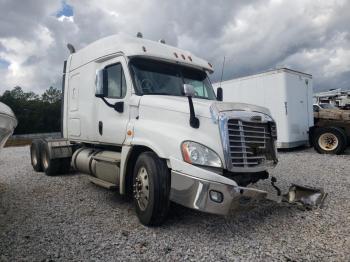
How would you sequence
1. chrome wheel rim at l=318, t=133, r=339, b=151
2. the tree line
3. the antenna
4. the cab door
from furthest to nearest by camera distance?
the tree line → chrome wheel rim at l=318, t=133, r=339, b=151 → the antenna → the cab door

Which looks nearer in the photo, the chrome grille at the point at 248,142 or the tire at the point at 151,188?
the chrome grille at the point at 248,142

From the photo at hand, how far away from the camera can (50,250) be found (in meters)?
3.91

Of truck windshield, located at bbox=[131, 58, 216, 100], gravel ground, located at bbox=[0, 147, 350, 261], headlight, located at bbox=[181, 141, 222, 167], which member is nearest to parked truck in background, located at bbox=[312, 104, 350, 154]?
gravel ground, located at bbox=[0, 147, 350, 261]

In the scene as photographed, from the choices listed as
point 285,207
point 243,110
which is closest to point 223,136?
point 243,110

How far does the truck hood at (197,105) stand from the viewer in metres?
4.29

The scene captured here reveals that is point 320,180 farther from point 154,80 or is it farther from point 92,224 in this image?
point 92,224

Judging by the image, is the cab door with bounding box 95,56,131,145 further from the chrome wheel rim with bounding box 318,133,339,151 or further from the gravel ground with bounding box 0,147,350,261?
the chrome wheel rim with bounding box 318,133,339,151

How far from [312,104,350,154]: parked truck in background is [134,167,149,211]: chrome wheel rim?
926 cm

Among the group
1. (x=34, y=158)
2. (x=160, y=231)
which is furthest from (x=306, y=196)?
(x=34, y=158)

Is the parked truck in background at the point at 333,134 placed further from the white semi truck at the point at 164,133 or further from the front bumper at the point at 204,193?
the front bumper at the point at 204,193

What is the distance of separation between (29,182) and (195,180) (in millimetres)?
5680

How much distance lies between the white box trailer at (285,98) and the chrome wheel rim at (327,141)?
Answer: 3.19 ft

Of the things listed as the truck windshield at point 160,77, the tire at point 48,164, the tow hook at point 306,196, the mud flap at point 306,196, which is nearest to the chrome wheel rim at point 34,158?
the tire at point 48,164

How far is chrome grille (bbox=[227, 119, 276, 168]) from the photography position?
→ 4.21 meters
